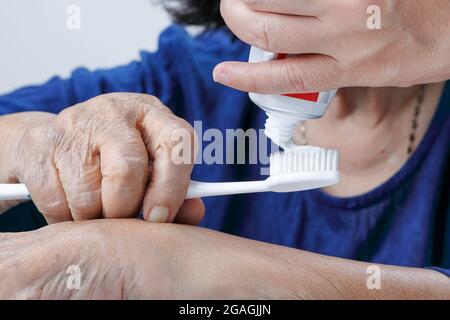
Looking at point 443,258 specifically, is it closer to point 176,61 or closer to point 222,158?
point 222,158

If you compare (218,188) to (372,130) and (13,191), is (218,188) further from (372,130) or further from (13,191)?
(372,130)

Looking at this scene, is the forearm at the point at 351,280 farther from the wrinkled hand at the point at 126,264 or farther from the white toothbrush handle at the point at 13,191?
the white toothbrush handle at the point at 13,191

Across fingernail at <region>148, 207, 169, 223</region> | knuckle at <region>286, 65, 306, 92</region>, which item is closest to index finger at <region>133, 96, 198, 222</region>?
fingernail at <region>148, 207, 169, 223</region>

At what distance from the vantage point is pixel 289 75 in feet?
2.45

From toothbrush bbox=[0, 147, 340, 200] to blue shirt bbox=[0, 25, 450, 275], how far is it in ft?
1.14

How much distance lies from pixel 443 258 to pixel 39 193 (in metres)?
0.68

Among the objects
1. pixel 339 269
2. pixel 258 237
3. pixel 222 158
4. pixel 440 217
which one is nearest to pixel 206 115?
pixel 222 158

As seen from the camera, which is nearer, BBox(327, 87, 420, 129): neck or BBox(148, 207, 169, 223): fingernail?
BBox(148, 207, 169, 223): fingernail

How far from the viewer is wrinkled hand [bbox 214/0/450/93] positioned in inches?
28.6

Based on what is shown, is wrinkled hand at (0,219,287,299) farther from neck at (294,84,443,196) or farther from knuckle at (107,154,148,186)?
neck at (294,84,443,196)

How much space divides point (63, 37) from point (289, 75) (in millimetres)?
926

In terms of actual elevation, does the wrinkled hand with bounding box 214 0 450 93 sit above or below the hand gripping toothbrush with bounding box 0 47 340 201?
above

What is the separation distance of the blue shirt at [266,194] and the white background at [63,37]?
224mm

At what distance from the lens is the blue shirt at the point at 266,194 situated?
109 centimetres
